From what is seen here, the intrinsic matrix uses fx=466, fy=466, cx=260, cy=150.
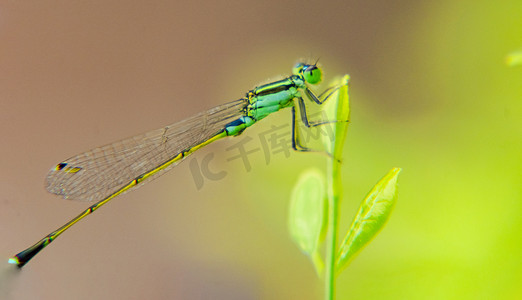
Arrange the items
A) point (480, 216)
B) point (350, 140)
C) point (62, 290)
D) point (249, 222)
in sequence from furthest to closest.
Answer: point (62, 290), point (249, 222), point (350, 140), point (480, 216)

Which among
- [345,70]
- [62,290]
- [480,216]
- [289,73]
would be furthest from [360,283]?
[62,290]

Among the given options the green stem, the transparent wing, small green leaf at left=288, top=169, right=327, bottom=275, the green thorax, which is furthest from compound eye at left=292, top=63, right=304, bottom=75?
the green stem

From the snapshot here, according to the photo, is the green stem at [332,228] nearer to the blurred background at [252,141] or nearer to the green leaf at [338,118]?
the green leaf at [338,118]

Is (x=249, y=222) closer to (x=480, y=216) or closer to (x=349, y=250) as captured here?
(x=480, y=216)

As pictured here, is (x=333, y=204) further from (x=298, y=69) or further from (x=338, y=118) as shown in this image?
(x=298, y=69)

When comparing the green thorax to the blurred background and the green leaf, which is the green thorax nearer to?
the blurred background

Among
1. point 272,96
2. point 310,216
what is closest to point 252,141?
point 272,96

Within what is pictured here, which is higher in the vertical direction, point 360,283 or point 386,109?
point 386,109
